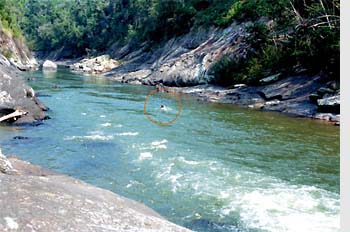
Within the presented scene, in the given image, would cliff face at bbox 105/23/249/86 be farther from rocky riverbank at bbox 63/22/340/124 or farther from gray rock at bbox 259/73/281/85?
gray rock at bbox 259/73/281/85

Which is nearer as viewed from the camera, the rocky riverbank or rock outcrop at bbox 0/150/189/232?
rock outcrop at bbox 0/150/189/232

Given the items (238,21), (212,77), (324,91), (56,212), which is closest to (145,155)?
(56,212)

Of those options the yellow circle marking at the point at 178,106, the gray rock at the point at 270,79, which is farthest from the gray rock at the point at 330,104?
the yellow circle marking at the point at 178,106

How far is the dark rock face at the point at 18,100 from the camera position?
24906 millimetres

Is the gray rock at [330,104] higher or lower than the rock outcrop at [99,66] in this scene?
lower

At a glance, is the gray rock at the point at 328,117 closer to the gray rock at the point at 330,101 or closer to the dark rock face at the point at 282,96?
the dark rock face at the point at 282,96

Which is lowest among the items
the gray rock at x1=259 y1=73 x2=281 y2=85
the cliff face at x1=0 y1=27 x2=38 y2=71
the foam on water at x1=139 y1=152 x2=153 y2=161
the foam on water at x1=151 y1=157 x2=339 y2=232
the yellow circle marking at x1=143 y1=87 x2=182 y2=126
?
the foam on water at x1=151 y1=157 x2=339 y2=232

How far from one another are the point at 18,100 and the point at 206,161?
13.8m

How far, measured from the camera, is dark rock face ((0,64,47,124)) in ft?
81.7

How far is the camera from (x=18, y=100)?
26.1m

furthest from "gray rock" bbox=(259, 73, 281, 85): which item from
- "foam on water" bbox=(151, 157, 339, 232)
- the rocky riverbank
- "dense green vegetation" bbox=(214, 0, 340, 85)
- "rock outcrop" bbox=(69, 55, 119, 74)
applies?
"rock outcrop" bbox=(69, 55, 119, 74)

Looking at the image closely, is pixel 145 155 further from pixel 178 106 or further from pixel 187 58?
pixel 187 58

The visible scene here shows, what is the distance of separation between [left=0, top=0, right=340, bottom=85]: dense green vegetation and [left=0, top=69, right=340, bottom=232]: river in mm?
7689

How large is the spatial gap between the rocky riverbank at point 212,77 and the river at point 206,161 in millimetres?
2306
